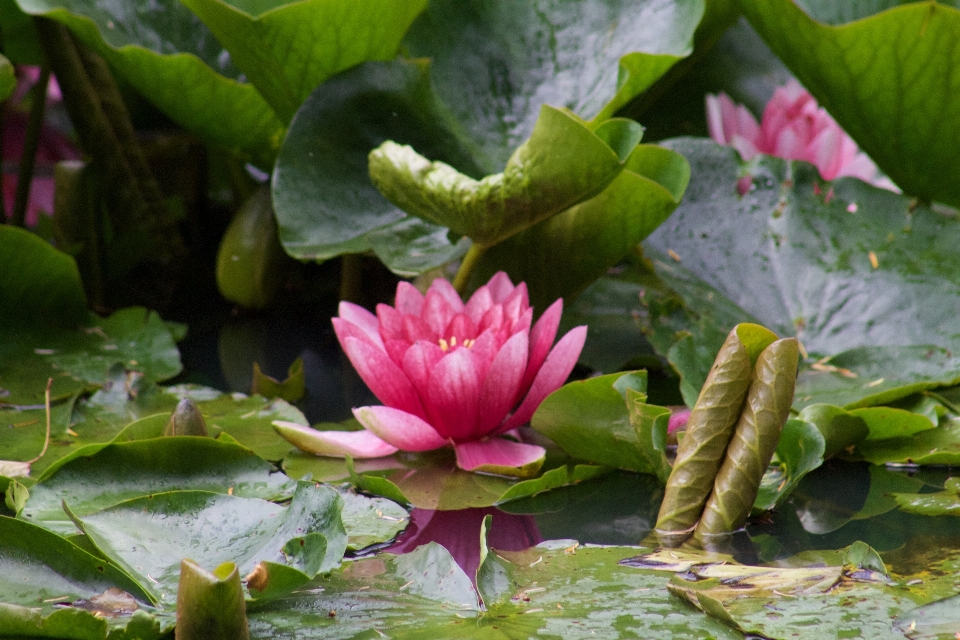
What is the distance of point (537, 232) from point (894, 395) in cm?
38

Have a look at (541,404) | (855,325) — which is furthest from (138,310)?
(855,325)

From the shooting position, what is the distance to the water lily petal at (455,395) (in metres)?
0.67

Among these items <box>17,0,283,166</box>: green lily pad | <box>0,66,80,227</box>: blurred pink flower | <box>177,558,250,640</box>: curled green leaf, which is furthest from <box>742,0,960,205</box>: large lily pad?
<box>0,66,80,227</box>: blurred pink flower

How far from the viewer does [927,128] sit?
90 centimetres

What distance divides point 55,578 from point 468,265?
490 mm

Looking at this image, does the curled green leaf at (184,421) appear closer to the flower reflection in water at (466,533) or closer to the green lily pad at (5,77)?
the flower reflection in water at (466,533)

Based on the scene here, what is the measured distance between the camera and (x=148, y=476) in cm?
63

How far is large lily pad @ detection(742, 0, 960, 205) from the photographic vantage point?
0.83m

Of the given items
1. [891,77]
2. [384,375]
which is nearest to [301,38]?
[384,375]

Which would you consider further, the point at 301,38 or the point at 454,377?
the point at 301,38

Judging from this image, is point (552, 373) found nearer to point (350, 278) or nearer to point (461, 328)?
point (461, 328)

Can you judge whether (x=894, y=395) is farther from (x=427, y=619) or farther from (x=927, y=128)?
(x=427, y=619)

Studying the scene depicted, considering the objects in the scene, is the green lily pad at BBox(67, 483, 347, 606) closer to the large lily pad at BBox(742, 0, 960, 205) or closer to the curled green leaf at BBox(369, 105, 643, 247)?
the curled green leaf at BBox(369, 105, 643, 247)

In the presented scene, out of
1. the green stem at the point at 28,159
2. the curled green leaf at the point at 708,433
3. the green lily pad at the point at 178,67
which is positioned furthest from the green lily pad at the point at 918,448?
the green stem at the point at 28,159
